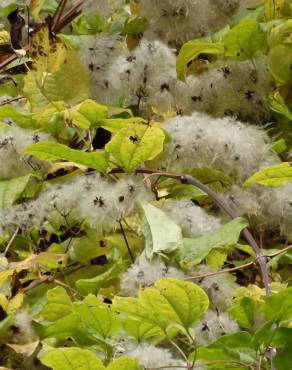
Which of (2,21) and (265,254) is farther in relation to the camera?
(2,21)

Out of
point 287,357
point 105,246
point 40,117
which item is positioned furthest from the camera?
point 40,117

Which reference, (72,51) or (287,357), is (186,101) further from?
(287,357)

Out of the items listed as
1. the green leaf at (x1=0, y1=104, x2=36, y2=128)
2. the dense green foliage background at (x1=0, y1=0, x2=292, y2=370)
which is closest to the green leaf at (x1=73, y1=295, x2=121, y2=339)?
the dense green foliage background at (x1=0, y1=0, x2=292, y2=370)

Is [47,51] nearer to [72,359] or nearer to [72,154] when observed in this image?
[72,154]

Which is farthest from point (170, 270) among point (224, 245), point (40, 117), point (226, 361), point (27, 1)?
point (27, 1)

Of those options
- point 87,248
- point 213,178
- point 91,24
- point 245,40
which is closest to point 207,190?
point 213,178
